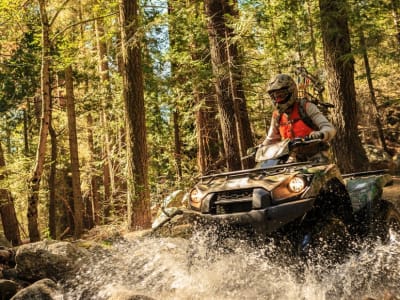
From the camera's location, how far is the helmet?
17.0 ft

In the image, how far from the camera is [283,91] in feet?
17.2

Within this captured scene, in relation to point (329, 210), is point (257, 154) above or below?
above

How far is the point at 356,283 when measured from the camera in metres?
4.05

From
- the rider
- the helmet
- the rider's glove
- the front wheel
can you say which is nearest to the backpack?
the rider

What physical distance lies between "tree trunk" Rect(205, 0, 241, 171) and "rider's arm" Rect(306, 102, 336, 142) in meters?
4.41

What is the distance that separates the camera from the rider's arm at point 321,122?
4840mm

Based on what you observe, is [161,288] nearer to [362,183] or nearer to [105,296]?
[105,296]

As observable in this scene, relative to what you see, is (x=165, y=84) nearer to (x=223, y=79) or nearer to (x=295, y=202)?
(x=223, y=79)

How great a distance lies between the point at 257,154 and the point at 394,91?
18.0m

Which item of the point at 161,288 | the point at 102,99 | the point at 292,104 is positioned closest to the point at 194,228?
the point at 161,288

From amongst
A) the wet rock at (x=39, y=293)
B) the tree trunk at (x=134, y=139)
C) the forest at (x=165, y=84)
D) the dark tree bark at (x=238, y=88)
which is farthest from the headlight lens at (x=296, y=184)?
the tree trunk at (x=134, y=139)

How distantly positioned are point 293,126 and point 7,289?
4122 mm

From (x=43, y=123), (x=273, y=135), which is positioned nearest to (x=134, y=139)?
(x=43, y=123)

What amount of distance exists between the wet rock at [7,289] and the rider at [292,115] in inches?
154
